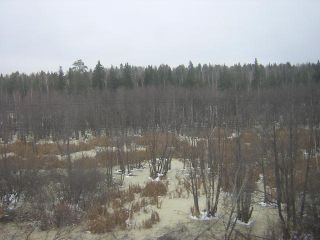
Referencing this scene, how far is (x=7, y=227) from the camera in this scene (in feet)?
37.1

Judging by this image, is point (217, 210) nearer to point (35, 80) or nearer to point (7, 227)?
→ point (7, 227)

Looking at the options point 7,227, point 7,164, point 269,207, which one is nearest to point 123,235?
point 7,227

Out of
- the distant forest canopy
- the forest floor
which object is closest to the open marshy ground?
the forest floor

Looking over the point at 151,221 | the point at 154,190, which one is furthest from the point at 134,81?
the point at 151,221

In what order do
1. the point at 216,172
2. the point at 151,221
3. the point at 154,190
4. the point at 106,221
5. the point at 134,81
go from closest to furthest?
the point at 106,221
the point at 151,221
the point at 216,172
the point at 154,190
the point at 134,81

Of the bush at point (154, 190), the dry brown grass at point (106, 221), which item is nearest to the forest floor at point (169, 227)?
the dry brown grass at point (106, 221)

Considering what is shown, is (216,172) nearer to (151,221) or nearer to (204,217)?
(204,217)

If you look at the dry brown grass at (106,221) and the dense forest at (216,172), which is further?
the dry brown grass at (106,221)

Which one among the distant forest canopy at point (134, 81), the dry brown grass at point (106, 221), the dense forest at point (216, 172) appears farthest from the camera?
the distant forest canopy at point (134, 81)

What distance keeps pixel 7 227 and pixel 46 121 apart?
77.0 ft

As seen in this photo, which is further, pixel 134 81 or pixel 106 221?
pixel 134 81

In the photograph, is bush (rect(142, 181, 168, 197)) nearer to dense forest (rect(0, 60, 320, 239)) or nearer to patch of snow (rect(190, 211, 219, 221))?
dense forest (rect(0, 60, 320, 239))

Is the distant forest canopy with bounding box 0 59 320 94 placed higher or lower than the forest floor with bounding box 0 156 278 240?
higher

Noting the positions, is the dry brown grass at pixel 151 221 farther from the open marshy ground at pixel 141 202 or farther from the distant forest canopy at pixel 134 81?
the distant forest canopy at pixel 134 81
